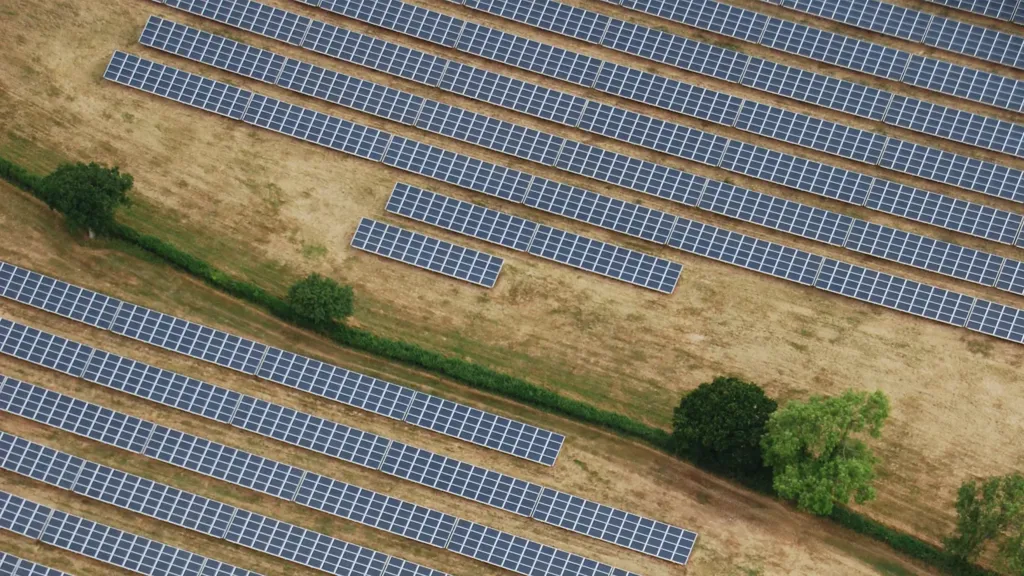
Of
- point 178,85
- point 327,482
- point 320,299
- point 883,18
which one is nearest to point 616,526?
point 327,482

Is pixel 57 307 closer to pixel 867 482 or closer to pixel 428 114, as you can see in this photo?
pixel 428 114

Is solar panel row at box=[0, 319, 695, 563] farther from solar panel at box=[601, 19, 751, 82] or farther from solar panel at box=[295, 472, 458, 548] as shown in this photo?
solar panel at box=[601, 19, 751, 82]

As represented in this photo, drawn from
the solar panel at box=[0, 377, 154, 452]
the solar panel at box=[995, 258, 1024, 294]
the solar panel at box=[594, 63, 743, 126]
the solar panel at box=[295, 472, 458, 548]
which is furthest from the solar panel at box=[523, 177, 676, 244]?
the solar panel at box=[0, 377, 154, 452]

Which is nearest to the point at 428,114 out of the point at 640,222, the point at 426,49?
the point at 426,49

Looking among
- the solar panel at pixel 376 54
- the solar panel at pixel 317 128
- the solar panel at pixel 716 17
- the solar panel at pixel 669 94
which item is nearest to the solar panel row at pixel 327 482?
the solar panel at pixel 317 128

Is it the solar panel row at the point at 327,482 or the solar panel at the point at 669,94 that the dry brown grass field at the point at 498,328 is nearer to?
the solar panel row at the point at 327,482

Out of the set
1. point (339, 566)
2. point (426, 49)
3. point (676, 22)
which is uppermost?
point (676, 22)

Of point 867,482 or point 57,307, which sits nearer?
point 867,482
